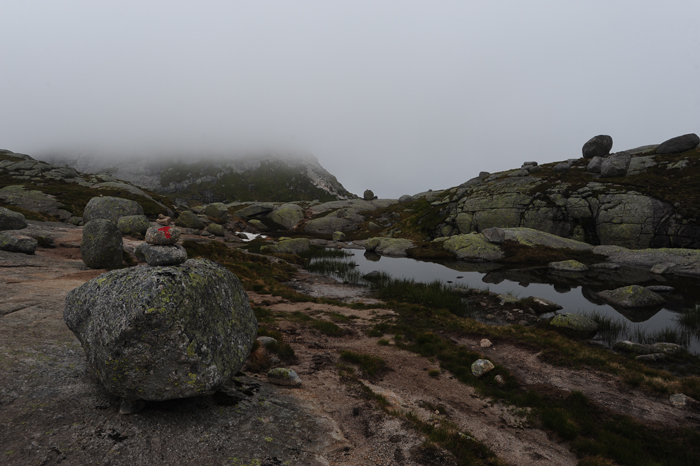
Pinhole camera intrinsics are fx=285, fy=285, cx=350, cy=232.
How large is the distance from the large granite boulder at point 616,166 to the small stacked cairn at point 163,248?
265 feet

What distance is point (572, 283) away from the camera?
34.4 m

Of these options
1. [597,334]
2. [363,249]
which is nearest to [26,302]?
[597,334]

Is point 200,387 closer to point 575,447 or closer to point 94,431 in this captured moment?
point 94,431

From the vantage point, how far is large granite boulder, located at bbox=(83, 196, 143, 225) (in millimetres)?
47250

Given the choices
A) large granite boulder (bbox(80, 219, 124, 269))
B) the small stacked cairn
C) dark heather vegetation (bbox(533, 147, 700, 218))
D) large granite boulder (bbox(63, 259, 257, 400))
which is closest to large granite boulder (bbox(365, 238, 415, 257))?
dark heather vegetation (bbox(533, 147, 700, 218))

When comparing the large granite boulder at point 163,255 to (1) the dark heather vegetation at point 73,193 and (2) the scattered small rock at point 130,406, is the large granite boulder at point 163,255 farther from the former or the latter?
(1) the dark heather vegetation at point 73,193

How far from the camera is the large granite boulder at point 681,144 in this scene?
2451 inches

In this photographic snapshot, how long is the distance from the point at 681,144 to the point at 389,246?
225ft

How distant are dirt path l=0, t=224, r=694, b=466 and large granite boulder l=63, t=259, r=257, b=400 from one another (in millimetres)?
810

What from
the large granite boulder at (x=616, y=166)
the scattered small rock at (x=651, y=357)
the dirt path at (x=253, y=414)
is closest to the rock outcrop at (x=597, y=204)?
the large granite boulder at (x=616, y=166)

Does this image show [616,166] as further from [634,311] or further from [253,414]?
[253,414]

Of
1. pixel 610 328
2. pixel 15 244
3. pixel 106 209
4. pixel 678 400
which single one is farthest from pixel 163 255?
pixel 106 209

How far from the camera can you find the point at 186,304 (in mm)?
6871

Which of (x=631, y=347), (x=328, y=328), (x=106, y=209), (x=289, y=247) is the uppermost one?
(x=106, y=209)
